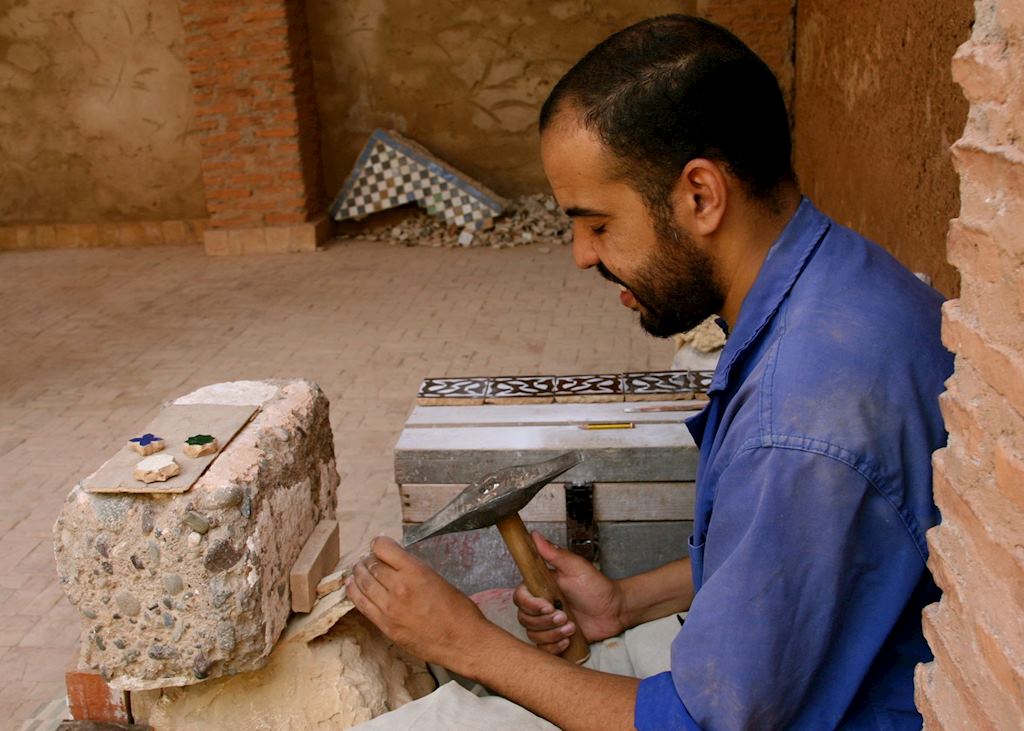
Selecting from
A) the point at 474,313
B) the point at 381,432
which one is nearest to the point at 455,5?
the point at 474,313

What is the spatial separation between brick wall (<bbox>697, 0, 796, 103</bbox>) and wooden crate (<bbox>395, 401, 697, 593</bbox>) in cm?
620

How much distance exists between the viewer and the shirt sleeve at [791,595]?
1514 millimetres

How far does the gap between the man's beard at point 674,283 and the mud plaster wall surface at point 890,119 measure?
7.32 feet

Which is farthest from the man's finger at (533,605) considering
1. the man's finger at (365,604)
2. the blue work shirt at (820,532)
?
the blue work shirt at (820,532)

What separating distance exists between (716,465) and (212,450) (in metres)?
1.12

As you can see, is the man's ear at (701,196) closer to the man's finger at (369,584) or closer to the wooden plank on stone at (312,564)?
the man's finger at (369,584)

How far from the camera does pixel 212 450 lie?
90.0 inches

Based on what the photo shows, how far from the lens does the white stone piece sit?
214 centimetres

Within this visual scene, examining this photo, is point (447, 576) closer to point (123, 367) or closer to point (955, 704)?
point (955, 704)

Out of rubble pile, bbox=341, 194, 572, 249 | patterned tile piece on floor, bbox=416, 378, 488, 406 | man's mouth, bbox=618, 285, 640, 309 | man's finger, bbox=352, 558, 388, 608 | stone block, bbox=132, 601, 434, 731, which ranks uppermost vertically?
man's mouth, bbox=618, 285, 640, 309

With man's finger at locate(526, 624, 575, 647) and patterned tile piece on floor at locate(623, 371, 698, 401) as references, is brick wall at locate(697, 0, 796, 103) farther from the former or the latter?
man's finger at locate(526, 624, 575, 647)

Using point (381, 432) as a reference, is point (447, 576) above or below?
above

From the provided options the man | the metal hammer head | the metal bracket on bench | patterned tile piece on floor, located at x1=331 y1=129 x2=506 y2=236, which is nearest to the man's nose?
the man

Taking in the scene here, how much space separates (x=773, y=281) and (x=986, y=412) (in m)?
0.52
